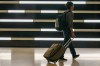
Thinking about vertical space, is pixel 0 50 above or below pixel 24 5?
below

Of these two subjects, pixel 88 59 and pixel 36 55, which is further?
pixel 36 55

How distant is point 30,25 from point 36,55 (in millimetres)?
1792

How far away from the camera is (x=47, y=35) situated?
37.6 feet

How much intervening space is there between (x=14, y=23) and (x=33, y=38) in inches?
33.3

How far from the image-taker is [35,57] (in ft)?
31.6

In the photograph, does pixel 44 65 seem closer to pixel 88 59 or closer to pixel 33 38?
pixel 88 59

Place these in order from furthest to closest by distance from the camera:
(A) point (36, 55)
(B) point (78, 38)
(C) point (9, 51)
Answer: (B) point (78, 38) < (C) point (9, 51) < (A) point (36, 55)

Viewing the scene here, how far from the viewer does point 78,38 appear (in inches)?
452

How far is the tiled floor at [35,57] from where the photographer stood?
28.2 feet

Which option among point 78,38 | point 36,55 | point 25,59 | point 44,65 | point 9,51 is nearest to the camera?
point 44,65

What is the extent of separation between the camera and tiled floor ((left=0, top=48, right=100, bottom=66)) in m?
8.59

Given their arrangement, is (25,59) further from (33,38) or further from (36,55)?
(33,38)

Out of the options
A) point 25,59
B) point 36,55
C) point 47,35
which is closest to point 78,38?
point 47,35

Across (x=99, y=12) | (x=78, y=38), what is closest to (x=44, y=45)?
(x=78, y=38)
